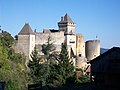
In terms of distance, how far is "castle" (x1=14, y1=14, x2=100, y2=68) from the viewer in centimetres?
6958

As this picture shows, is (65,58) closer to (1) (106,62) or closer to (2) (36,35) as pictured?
(2) (36,35)

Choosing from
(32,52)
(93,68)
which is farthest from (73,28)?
(93,68)

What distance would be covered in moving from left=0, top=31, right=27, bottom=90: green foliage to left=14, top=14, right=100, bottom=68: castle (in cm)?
753

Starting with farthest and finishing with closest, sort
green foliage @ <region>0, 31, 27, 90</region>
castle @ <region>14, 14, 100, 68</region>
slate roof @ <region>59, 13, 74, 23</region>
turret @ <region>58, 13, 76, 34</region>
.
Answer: slate roof @ <region>59, 13, 74, 23</region> < turret @ <region>58, 13, 76, 34</region> < castle @ <region>14, 14, 100, 68</region> < green foliage @ <region>0, 31, 27, 90</region>

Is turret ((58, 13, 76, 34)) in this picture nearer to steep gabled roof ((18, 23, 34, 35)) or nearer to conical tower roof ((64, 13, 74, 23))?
conical tower roof ((64, 13, 74, 23))

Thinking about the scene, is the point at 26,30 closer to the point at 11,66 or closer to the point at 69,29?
the point at 69,29

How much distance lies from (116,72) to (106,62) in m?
1.85

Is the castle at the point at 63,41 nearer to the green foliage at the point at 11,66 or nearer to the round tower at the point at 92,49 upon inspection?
the round tower at the point at 92,49

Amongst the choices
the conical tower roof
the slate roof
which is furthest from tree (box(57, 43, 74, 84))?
the conical tower roof

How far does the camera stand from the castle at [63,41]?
69.6m

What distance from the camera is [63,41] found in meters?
75.8

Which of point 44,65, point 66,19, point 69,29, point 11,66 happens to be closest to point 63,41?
point 69,29

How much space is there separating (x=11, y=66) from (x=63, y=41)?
29.4 meters

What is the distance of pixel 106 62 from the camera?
2800 centimetres
